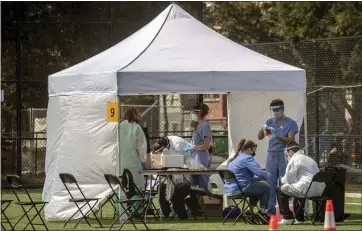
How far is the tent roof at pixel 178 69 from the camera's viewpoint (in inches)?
705

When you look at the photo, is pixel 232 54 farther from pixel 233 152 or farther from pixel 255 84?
pixel 233 152

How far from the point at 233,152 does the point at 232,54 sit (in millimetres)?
2373

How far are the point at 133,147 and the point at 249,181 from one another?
202cm

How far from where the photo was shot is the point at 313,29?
111 ft

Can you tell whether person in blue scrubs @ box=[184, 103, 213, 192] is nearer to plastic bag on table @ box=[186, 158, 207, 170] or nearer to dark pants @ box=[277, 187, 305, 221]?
plastic bag on table @ box=[186, 158, 207, 170]

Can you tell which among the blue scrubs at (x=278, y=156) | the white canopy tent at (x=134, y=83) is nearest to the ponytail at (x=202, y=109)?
the white canopy tent at (x=134, y=83)

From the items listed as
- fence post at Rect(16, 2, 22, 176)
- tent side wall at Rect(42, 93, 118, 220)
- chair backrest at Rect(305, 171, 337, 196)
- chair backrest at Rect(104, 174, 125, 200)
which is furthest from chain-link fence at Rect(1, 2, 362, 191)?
chair backrest at Rect(104, 174, 125, 200)

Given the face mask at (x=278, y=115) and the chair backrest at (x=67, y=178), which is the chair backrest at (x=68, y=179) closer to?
the chair backrest at (x=67, y=178)

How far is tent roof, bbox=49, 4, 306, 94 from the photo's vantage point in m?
17.9

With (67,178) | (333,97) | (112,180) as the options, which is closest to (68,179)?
(67,178)

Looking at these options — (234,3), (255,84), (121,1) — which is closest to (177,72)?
(255,84)

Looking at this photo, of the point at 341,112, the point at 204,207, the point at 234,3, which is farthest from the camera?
the point at 234,3

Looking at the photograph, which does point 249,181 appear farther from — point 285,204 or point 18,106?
point 18,106

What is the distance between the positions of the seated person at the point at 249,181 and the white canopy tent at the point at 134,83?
1.07m
